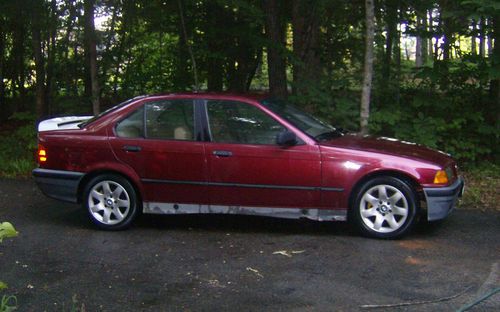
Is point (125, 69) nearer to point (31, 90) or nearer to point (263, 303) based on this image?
point (31, 90)

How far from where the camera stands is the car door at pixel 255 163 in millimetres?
6340

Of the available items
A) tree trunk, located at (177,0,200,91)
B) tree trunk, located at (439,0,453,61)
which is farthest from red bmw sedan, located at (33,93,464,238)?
tree trunk, located at (177,0,200,91)

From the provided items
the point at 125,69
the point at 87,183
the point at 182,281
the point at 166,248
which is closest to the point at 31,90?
the point at 125,69

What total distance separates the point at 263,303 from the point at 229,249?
5.00ft

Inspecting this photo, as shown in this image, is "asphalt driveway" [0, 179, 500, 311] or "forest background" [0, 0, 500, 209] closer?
"asphalt driveway" [0, 179, 500, 311]

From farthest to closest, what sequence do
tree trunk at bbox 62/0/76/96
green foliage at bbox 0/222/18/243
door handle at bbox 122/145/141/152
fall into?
tree trunk at bbox 62/0/76/96, door handle at bbox 122/145/141/152, green foliage at bbox 0/222/18/243

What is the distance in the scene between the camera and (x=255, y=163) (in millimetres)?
6430

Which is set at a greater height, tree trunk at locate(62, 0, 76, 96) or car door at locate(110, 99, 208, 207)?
tree trunk at locate(62, 0, 76, 96)

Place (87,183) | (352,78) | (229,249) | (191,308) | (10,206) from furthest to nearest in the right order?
(352,78) < (10,206) < (87,183) < (229,249) < (191,308)

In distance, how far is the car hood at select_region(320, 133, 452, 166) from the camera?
634cm

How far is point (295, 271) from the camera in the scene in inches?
211

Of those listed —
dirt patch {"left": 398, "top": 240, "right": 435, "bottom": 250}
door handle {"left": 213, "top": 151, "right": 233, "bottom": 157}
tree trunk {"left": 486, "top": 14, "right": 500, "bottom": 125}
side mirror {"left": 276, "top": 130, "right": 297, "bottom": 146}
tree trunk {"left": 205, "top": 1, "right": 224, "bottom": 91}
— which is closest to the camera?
dirt patch {"left": 398, "top": 240, "right": 435, "bottom": 250}

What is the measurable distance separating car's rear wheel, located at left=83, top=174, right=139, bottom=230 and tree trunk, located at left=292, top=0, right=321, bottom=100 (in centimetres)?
577

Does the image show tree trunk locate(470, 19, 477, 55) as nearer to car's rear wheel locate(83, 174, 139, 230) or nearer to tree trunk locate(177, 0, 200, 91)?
tree trunk locate(177, 0, 200, 91)
